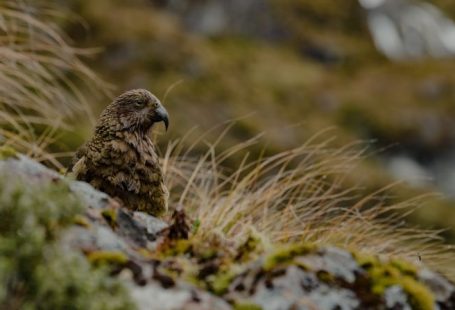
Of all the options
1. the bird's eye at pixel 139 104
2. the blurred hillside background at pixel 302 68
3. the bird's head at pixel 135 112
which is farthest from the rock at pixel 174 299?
the blurred hillside background at pixel 302 68

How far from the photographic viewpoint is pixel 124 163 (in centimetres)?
557

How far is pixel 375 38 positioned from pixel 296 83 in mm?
15145

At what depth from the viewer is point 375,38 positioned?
90.8 m

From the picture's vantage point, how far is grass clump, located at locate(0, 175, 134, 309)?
316cm

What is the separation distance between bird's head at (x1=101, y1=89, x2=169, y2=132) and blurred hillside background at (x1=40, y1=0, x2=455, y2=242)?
5040cm

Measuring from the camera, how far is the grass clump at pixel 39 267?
3162 millimetres

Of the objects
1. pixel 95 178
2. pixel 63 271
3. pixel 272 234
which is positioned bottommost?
pixel 272 234

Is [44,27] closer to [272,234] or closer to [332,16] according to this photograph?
[272,234]

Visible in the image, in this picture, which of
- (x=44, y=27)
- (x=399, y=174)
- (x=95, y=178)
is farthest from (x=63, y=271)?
(x=399, y=174)

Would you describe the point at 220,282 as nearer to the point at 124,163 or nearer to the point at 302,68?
the point at 124,163

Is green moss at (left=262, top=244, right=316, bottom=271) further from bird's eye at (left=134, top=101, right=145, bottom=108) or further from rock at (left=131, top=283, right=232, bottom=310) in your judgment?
bird's eye at (left=134, top=101, right=145, bottom=108)

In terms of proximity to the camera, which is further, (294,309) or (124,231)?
(124,231)

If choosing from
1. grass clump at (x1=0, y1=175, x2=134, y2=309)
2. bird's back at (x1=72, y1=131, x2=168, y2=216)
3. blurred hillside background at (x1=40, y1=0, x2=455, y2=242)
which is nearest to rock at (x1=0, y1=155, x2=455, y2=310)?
A: grass clump at (x1=0, y1=175, x2=134, y2=309)

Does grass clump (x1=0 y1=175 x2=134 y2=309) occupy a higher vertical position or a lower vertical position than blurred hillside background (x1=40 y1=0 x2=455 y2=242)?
higher
